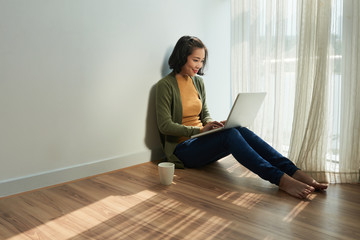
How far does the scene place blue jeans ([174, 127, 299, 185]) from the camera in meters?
1.71

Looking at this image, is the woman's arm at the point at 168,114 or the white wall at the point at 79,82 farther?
the woman's arm at the point at 168,114

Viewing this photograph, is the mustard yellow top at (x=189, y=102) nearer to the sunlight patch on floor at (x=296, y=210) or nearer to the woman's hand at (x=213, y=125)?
the woman's hand at (x=213, y=125)

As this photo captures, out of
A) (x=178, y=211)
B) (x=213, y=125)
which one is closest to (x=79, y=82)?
(x=213, y=125)

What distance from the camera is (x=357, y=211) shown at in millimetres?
1459

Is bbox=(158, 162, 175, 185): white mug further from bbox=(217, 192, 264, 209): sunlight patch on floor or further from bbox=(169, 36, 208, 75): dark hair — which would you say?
bbox=(169, 36, 208, 75): dark hair

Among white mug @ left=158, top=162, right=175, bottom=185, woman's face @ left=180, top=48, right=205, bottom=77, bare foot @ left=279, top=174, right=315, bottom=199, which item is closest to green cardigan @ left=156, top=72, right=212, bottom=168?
woman's face @ left=180, top=48, right=205, bottom=77

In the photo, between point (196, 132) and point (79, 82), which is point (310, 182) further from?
point (79, 82)

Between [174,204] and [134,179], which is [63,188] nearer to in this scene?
[134,179]

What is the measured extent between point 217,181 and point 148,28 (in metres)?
1.13

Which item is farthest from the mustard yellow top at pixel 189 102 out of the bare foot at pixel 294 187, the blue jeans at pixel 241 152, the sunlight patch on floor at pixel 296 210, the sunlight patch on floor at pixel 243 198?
the sunlight patch on floor at pixel 296 210

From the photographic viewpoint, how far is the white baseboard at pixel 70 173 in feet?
5.34

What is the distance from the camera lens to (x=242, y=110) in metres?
1.84

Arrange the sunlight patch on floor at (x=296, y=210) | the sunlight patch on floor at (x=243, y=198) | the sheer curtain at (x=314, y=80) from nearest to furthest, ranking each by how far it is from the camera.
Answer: the sunlight patch on floor at (x=296, y=210)
the sunlight patch on floor at (x=243, y=198)
the sheer curtain at (x=314, y=80)

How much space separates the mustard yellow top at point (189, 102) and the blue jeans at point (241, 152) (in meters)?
0.18
